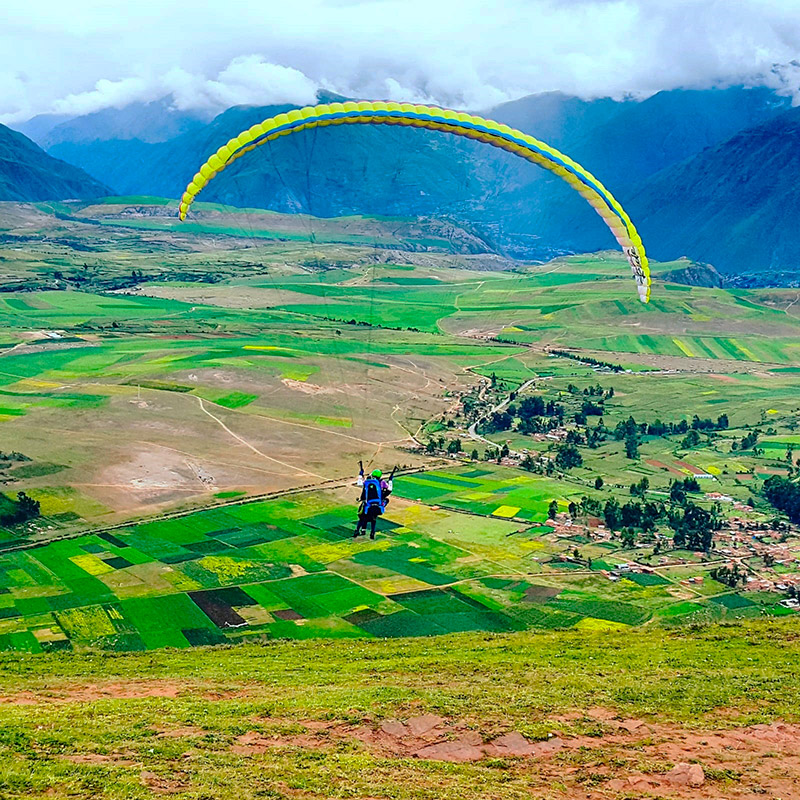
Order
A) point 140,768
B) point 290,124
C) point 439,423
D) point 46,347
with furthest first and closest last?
point 46,347, point 439,423, point 290,124, point 140,768

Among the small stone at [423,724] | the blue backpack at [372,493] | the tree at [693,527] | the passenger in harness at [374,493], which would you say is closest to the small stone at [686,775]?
the small stone at [423,724]

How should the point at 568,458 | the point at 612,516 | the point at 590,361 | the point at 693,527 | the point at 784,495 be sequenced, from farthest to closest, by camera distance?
the point at 590,361 → the point at 568,458 → the point at 784,495 → the point at 612,516 → the point at 693,527

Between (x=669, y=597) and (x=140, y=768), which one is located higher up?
(x=140, y=768)

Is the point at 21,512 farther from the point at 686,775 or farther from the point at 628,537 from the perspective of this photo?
the point at 686,775

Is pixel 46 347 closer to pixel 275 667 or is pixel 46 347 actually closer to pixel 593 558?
pixel 593 558

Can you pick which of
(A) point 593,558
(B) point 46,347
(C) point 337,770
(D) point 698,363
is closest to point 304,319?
(B) point 46,347

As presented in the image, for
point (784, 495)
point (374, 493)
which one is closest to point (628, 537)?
point (784, 495)

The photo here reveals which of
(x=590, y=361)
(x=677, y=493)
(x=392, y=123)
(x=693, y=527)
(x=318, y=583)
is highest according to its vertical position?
(x=392, y=123)

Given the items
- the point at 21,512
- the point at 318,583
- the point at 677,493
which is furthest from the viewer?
the point at 677,493
